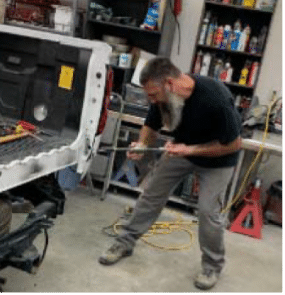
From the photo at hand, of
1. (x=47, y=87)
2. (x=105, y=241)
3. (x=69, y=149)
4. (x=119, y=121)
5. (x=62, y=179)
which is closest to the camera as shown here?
(x=69, y=149)

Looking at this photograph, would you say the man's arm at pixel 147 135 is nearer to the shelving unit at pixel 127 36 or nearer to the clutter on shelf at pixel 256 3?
the shelving unit at pixel 127 36

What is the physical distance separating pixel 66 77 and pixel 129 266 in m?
1.28

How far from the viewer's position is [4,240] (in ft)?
6.21

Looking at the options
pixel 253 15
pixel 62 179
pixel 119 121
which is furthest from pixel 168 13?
pixel 62 179

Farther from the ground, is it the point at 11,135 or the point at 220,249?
the point at 11,135

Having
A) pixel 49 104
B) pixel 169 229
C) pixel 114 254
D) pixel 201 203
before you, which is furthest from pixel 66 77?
pixel 169 229

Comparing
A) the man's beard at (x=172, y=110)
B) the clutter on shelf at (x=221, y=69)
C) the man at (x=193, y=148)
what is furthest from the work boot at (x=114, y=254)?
the clutter on shelf at (x=221, y=69)

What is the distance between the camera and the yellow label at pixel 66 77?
239 cm

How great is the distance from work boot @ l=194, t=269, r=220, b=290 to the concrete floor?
1.6 inches

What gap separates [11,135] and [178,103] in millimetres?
900

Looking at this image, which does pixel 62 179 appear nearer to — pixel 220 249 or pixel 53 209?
pixel 53 209

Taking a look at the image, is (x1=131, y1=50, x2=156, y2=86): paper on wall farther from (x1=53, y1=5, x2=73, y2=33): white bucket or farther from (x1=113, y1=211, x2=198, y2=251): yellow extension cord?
(x1=113, y1=211, x2=198, y2=251): yellow extension cord

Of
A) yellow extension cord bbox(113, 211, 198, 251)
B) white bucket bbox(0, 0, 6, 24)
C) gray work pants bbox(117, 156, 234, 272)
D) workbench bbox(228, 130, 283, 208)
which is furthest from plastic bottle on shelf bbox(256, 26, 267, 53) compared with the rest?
white bucket bbox(0, 0, 6, 24)

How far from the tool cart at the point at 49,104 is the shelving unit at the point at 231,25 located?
74.4 inches
